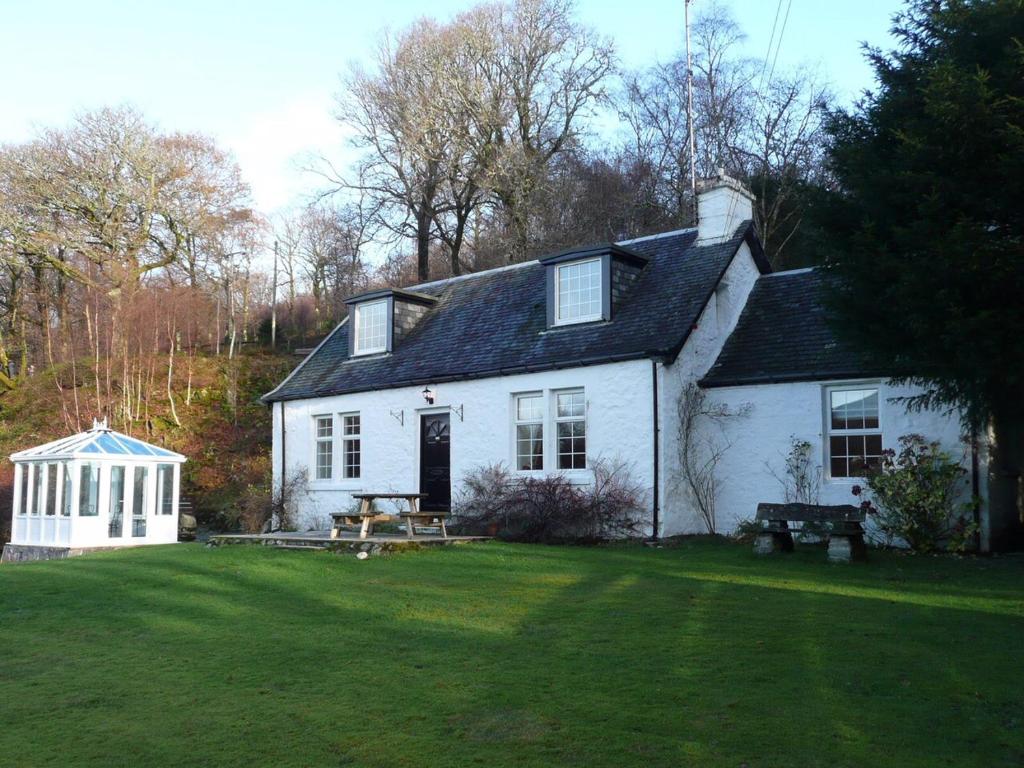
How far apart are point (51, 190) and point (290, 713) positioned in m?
32.4

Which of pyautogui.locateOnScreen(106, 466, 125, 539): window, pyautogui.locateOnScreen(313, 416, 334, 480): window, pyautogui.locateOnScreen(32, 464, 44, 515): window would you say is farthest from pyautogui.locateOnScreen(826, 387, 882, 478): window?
pyautogui.locateOnScreen(32, 464, 44, 515): window

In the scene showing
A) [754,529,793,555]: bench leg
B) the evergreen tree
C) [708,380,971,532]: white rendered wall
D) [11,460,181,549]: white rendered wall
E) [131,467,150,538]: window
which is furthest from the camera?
[131,467,150,538]: window

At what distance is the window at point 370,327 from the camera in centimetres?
2236

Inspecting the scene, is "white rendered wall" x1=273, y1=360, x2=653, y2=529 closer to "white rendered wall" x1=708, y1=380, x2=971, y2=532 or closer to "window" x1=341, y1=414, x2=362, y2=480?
"window" x1=341, y1=414, x2=362, y2=480

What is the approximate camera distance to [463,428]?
19250mm

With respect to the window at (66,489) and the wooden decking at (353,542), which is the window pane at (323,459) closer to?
the window at (66,489)

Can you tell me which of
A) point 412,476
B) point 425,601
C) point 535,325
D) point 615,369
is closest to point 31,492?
point 412,476

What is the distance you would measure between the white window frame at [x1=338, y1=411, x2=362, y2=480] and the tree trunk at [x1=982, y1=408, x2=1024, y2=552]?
43.0 ft

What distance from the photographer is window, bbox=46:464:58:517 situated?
21067mm

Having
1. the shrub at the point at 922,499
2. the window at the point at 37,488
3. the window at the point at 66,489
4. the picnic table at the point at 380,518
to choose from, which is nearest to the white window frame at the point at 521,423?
the picnic table at the point at 380,518

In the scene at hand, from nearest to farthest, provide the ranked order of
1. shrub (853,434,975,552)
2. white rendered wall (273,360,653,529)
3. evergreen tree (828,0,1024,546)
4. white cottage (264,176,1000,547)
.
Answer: evergreen tree (828,0,1024,546)
shrub (853,434,975,552)
white cottage (264,176,1000,547)
white rendered wall (273,360,653,529)

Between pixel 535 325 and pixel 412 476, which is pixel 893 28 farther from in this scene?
pixel 412 476

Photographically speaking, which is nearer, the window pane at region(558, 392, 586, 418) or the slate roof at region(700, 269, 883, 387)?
the slate roof at region(700, 269, 883, 387)

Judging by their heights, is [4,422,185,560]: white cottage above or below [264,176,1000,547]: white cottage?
below
